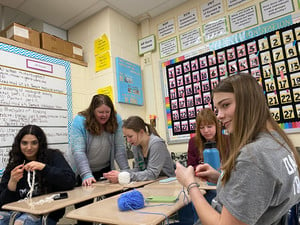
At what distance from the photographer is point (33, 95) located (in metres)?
2.36

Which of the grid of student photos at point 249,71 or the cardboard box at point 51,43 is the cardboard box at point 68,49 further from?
the grid of student photos at point 249,71

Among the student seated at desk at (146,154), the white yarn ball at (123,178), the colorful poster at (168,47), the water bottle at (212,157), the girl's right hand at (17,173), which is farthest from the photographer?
the colorful poster at (168,47)

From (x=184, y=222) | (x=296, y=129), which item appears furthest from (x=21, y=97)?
(x=296, y=129)

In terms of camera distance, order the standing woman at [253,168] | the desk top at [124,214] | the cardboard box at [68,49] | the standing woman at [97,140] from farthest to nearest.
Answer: the cardboard box at [68,49] → the standing woman at [97,140] → the desk top at [124,214] → the standing woman at [253,168]

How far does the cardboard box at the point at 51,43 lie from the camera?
254 centimetres

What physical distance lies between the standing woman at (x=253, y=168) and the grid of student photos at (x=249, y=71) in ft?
5.48

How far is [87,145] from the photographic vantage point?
6.44 feet

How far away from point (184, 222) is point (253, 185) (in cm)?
107

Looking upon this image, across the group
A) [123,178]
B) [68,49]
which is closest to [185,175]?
[123,178]

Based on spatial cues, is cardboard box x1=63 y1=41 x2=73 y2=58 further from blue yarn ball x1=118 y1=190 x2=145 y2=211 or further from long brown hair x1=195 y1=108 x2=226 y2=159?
blue yarn ball x1=118 y1=190 x2=145 y2=211

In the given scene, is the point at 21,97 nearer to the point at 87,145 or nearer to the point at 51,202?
the point at 87,145

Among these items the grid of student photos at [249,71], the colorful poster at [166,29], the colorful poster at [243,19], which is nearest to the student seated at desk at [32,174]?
the grid of student photos at [249,71]

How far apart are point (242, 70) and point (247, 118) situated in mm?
1912

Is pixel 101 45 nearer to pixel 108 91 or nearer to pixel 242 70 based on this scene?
pixel 108 91
